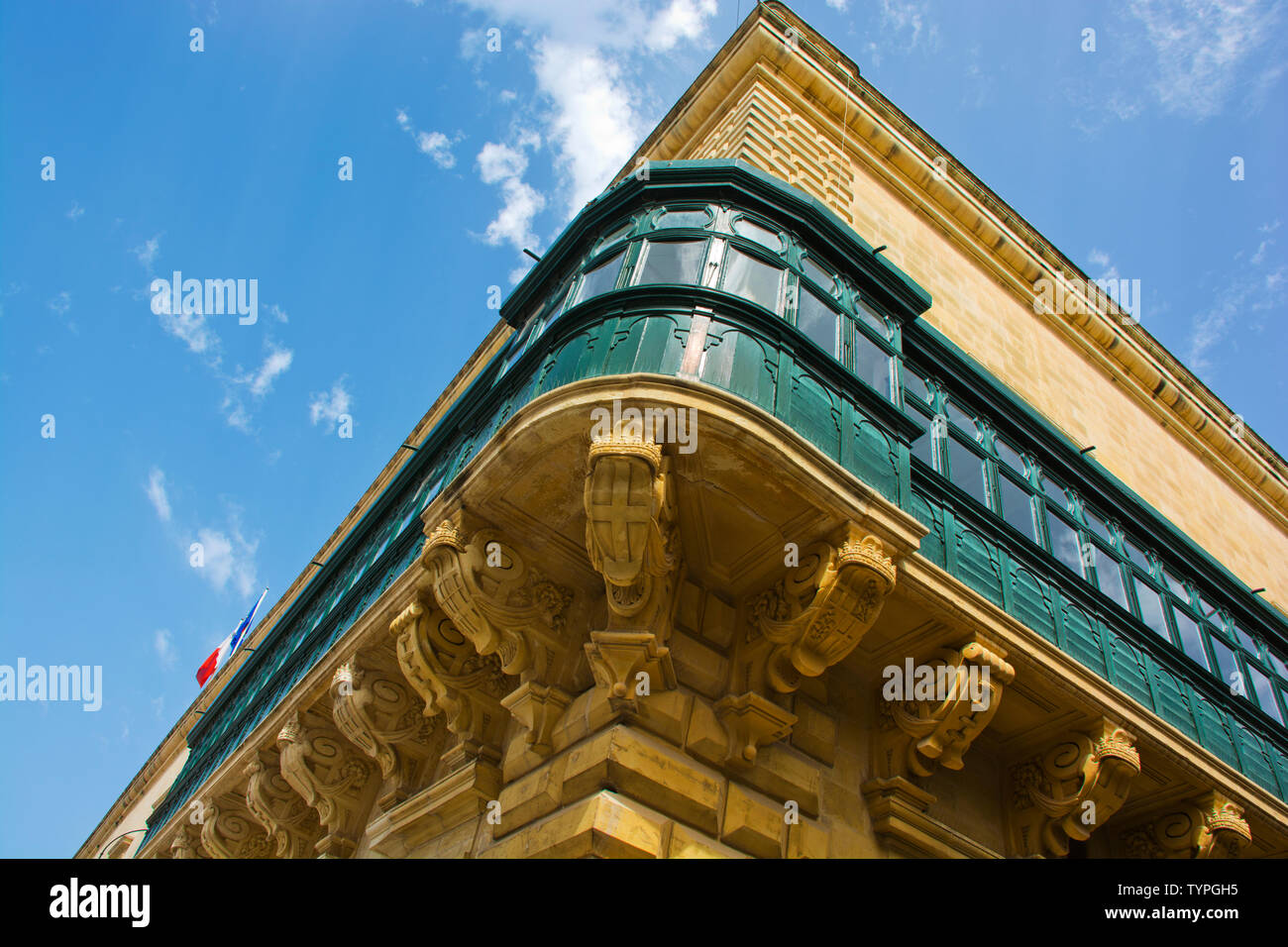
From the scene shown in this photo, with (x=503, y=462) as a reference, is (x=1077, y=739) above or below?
below

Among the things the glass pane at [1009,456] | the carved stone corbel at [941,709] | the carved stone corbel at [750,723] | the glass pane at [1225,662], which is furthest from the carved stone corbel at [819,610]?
the glass pane at [1225,662]

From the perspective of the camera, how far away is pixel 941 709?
300 inches

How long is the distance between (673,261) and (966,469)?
4012mm

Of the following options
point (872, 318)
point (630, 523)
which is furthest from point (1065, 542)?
point (630, 523)

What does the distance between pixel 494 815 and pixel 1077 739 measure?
5.18 m

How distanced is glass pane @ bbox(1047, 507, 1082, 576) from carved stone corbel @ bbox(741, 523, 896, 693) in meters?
4.02

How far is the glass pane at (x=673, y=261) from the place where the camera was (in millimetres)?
8258

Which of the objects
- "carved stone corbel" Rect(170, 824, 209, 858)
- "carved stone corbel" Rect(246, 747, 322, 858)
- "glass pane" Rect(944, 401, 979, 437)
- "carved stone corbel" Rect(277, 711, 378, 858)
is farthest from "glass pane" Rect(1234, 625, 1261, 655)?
"carved stone corbel" Rect(170, 824, 209, 858)

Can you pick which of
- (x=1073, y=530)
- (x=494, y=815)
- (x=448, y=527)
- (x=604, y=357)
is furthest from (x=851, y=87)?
(x=494, y=815)

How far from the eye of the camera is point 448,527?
26.0ft

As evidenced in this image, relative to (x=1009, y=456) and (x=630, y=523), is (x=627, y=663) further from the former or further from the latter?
(x=1009, y=456)

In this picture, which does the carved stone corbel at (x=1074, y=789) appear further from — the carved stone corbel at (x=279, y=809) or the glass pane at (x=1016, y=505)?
the carved stone corbel at (x=279, y=809)

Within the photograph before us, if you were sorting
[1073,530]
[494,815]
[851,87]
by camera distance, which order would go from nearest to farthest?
[494,815]
[1073,530]
[851,87]
